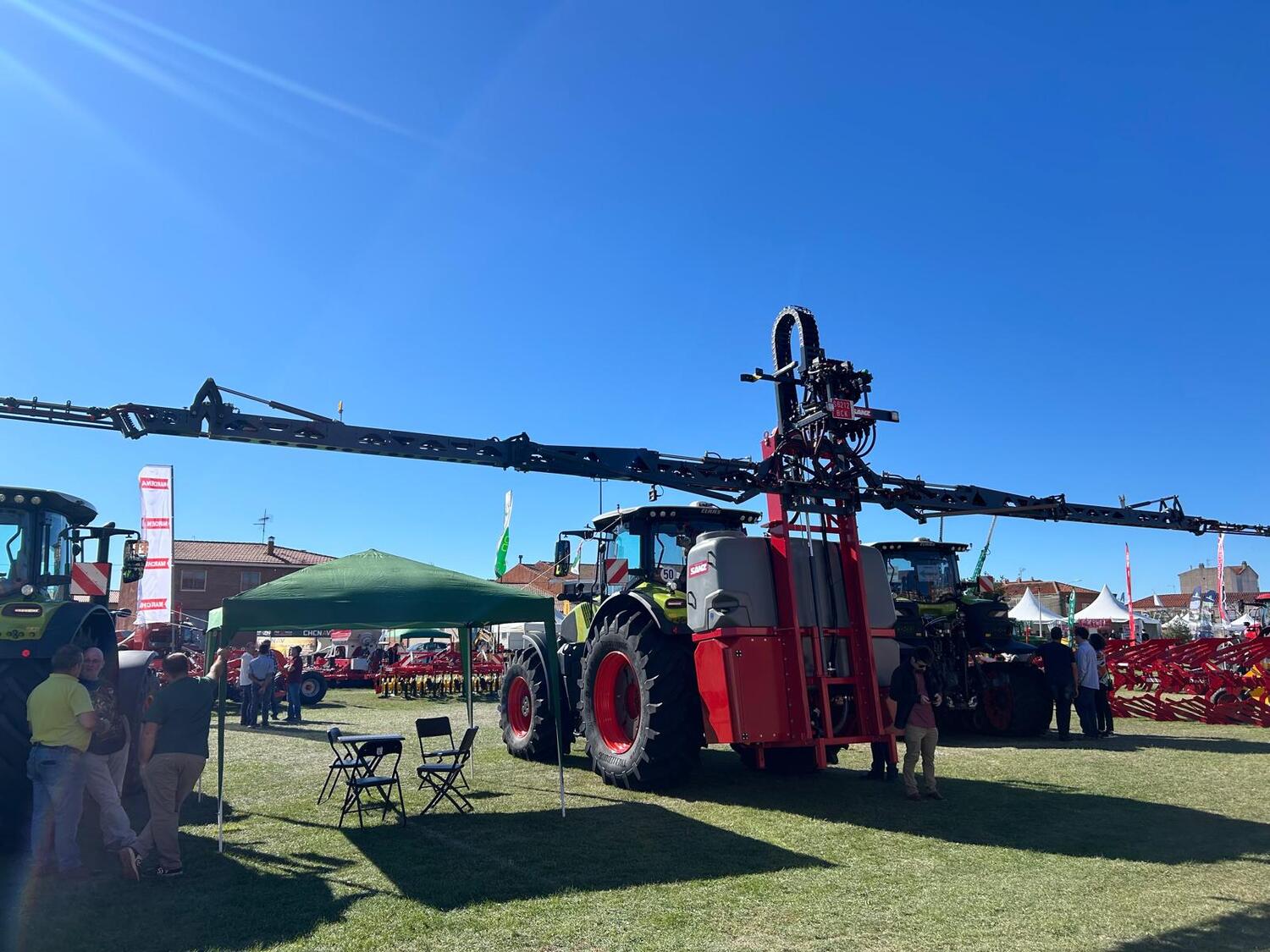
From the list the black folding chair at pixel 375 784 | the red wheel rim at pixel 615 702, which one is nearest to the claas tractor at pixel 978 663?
the red wheel rim at pixel 615 702

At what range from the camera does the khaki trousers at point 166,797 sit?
6.00 metres

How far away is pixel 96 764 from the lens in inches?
238

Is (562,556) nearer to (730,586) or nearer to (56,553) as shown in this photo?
(730,586)

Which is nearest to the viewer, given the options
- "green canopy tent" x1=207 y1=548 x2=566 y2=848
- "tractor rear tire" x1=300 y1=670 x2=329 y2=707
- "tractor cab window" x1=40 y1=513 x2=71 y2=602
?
"green canopy tent" x1=207 y1=548 x2=566 y2=848

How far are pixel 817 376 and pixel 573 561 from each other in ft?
13.5

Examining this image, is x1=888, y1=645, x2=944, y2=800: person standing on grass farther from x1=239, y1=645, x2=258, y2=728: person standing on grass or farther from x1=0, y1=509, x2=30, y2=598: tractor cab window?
x1=239, y1=645, x2=258, y2=728: person standing on grass

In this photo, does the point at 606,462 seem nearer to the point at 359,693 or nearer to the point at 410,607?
the point at 410,607

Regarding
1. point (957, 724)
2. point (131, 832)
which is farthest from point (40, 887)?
point (957, 724)

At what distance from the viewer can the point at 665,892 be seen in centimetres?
541

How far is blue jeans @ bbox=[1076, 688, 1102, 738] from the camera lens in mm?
12766

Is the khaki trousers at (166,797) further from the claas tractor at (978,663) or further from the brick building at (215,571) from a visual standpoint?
the brick building at (215,571)

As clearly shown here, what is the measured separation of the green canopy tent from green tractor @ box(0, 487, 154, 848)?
91 cm

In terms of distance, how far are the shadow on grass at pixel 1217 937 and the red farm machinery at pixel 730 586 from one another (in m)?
3.08

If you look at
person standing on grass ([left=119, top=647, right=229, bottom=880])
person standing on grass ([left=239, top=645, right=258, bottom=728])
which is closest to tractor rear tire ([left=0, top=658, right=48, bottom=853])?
person standing on grass ([left=119, top=647, right=229, bottom=880])
